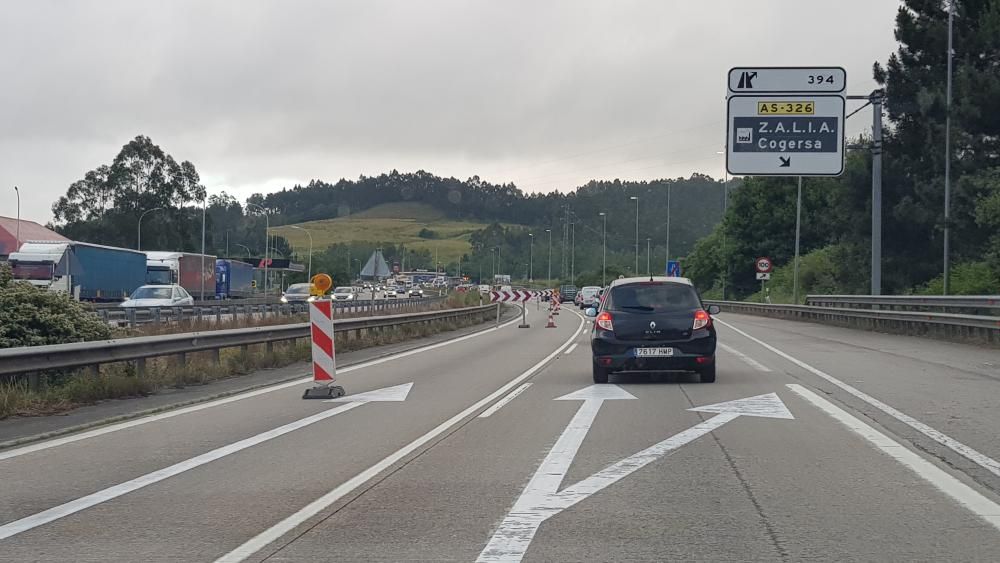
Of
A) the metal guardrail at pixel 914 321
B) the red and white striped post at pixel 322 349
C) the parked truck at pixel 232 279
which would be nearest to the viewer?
the red and white striped post at pixel 322 349

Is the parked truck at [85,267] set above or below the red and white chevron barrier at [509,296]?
above

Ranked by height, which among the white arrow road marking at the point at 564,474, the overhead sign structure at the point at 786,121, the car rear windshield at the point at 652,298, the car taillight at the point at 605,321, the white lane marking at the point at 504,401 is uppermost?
the overhead sign structure at the point at 786,121

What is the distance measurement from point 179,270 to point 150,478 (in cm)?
5407

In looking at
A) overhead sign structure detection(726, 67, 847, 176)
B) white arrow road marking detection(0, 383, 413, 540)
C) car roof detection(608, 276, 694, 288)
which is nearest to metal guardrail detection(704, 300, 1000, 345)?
car roof detection(608, 276, 694, 288)

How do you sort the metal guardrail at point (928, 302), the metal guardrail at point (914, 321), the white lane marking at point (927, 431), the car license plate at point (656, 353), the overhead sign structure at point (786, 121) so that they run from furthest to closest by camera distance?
the overhead sign structure at point (786, 121) < the metal guardrail at point (928, 302) < the metal guardrail at point (914, 321) < the car license plate at point (656, 353) < the white lane marking at point (927, 431)

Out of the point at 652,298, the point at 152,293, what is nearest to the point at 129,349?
the point at 652,298

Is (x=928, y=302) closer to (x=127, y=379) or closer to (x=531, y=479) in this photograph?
(x=127, y=379)

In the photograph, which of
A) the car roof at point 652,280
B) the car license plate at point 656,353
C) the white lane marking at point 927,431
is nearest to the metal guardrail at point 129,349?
the car roof at point 652,280

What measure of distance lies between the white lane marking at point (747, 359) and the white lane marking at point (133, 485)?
31.6 ft

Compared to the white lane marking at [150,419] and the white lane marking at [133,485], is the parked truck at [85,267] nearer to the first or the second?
the white lane marking at [150,419]

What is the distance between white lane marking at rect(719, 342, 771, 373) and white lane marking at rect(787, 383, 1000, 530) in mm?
6186

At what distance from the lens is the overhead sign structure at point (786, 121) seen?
100 feet

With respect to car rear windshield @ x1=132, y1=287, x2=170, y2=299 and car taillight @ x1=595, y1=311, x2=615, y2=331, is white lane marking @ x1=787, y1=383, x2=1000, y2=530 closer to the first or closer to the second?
car taillight @ x1=595, y1=311, x2=615, y2=331

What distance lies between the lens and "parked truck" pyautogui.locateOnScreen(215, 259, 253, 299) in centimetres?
7640
